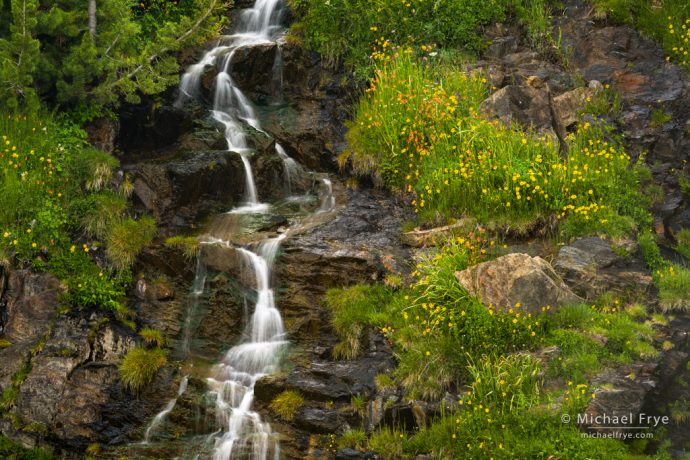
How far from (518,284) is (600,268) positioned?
155cm

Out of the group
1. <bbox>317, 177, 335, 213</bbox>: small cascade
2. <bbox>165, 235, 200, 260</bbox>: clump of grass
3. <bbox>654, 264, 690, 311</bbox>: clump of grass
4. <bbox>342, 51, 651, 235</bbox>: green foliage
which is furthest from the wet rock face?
<bbox>654, 264, 690, 311</bbox>: clump of grass

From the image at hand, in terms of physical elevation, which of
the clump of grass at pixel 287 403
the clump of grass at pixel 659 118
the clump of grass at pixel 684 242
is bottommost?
the clump of grass at pixel 287 403

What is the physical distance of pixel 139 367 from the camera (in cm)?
895

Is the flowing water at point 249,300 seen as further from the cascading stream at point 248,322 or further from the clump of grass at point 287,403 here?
the clump of grass at point 287,403

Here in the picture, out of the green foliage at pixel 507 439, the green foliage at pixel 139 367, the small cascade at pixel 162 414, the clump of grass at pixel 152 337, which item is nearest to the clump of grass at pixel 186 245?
the clump of grass at pixel 152 337

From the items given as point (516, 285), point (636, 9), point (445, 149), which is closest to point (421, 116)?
point (445, 149)

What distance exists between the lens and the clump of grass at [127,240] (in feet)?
33.4

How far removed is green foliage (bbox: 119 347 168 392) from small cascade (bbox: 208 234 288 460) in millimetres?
795

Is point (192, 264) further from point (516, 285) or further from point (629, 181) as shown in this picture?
point (629, 181)

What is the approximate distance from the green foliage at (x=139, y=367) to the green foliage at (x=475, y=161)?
182 inches

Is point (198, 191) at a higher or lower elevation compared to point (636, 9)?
lower

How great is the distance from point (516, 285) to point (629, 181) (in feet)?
11.6

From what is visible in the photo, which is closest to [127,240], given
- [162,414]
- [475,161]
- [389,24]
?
[162,414]

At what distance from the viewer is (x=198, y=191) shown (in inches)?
459
